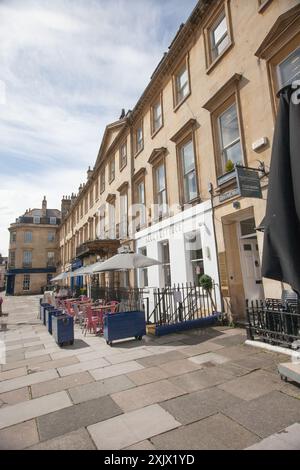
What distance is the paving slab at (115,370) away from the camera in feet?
14.9

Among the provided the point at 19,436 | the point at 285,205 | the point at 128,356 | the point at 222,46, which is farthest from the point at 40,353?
the point at 222,46

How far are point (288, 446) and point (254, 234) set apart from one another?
6.41 m

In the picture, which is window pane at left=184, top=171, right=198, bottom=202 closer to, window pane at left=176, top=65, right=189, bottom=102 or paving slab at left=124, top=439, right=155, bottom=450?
window pane at left=176, top=65, right=189, bottom=102

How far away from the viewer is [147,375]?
14.5 ft

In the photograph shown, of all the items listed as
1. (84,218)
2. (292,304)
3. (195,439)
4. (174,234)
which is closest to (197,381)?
(195,439)

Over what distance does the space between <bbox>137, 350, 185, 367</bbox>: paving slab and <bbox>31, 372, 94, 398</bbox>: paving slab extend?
43.6 inches

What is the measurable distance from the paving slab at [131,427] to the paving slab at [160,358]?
1794 millimetres

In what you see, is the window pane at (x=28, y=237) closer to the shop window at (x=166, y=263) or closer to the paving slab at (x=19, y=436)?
the shop window at (x=166, y=263)

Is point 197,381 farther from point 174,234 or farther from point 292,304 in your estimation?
point 174,234

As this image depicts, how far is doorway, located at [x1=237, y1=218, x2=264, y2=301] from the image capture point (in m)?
8.31

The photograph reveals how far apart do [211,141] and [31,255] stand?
42.4 m

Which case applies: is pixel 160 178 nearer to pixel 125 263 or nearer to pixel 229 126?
pixel 229 126

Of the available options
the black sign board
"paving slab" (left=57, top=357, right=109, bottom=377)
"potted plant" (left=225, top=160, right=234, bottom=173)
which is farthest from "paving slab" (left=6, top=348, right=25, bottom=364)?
"potted plant" (left=225, top=160, right=234, bottom=173)

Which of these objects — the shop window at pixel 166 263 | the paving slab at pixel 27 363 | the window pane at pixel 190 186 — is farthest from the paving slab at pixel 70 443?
Answer: the shop window at pixel 166 263
